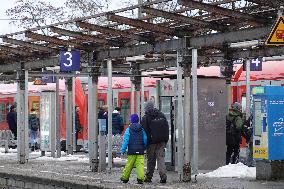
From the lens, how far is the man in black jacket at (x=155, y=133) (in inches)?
647

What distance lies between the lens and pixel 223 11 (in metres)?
14.5

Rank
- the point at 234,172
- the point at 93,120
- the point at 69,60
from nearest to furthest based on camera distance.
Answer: the point at 234,172 < the point at 69,60 < the point at 93,120

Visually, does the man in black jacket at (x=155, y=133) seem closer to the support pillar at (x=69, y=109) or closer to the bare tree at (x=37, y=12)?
the support pillar at (x=69, y=109)

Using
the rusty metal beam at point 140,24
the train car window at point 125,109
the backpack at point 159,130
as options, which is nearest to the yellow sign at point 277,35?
the rusty metal beam at point 140,24

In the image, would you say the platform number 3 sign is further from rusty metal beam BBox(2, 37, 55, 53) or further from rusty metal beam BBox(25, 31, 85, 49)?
rusty metal beam BBox(2, 37, 55, 53)

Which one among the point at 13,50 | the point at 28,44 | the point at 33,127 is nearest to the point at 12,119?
the point at 33,127

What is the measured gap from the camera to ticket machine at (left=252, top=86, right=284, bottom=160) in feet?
53.4

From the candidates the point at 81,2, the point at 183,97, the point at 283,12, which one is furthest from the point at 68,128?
the point at 81,2

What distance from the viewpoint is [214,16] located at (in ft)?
51.6

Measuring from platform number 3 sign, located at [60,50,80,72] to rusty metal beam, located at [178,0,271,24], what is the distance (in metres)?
6.00

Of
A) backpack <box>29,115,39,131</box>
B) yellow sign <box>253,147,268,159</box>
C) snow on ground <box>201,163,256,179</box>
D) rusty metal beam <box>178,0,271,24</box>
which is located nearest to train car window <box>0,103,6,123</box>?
backpack <box>29,115,39,131</box>

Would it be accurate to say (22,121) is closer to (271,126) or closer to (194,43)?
(194,43)

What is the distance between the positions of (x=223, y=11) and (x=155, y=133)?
3296 mm

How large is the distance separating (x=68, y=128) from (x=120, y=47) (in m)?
7.38
